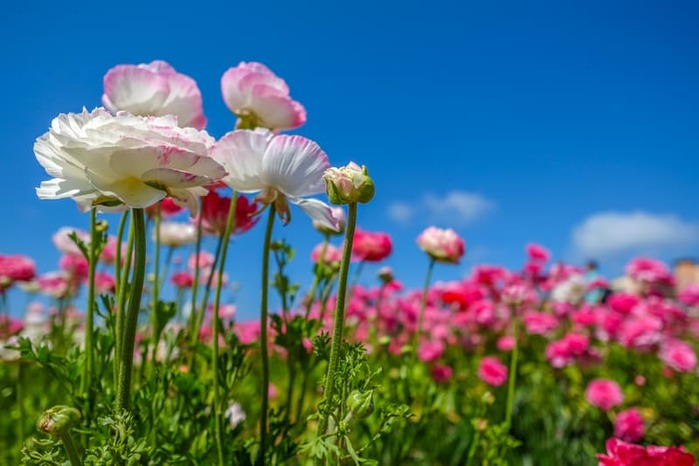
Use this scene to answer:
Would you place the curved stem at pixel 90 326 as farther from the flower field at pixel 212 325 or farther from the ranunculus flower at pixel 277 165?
the ranunculus flower at pixel 277 165

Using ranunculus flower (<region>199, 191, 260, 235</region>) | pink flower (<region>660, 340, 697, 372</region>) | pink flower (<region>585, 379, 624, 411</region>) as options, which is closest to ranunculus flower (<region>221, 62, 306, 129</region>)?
ranunculus flower (<region>199, 191, 260, 235</region>)

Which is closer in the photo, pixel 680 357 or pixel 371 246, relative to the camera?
pixel 371 246

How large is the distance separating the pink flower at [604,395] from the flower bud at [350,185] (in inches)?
80.2

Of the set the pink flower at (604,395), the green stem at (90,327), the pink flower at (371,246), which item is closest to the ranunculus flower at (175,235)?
the pink flower at (371,246)

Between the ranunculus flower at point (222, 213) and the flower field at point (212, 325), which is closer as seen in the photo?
the flower field at point (212, 325)

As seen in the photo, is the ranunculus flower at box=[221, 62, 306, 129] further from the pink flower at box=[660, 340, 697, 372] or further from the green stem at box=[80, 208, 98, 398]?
the pink flower at box=[660, 340, 697, 372]

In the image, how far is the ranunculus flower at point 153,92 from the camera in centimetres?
83

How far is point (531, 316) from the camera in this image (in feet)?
10.2

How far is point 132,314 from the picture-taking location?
536 mm

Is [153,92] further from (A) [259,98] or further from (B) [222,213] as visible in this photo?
(B) [222,213]

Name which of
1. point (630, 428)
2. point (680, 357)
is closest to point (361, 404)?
point (630, 428)

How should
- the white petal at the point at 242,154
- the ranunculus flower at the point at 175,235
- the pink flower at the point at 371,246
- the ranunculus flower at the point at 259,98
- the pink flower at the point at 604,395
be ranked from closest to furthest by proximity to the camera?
the white petal at the point at 242,154
the ranunculus flower at the point at 259,98
the pink flower at the point at 371,246
the ranunculus flower at the point at 175,235
the pink flower at the point at 604,395

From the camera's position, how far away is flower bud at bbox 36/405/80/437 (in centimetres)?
54

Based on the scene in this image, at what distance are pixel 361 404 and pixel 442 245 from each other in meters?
0.94
